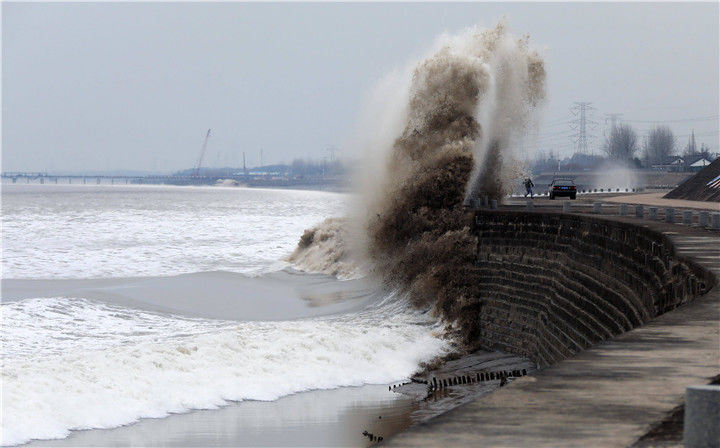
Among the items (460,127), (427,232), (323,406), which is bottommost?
(323,406)

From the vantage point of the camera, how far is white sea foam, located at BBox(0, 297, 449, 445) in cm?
1753

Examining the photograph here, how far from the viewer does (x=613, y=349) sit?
8.21m

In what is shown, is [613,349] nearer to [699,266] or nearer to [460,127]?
[699,266]

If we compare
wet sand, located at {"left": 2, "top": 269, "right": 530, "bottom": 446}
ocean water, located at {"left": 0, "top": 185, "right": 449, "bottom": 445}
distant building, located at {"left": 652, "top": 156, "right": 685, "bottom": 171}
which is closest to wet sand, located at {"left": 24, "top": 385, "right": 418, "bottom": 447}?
wet sand, located at {"left": 2, "top": 269, "right": 530, "bottom": 446}

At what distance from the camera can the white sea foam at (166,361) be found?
1753 centimetres

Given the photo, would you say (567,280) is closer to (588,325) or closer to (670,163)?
(588,325)

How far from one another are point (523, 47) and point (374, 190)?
7685 millimetres

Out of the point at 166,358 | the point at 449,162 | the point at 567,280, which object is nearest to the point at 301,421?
the point at 166,358

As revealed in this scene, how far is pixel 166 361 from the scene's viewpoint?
20281 millimetres

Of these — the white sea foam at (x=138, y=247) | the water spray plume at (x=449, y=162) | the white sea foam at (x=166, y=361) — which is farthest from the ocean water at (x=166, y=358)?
the white sea foam at (x=138, y=247)

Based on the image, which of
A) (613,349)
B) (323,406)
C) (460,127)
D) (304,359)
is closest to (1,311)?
(304,359)

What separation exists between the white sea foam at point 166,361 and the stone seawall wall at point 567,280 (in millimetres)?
1795

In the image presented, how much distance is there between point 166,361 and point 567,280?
25.6 feet

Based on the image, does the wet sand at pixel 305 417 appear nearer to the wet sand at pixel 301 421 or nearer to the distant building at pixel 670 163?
the wet sand at pixel 301 421
